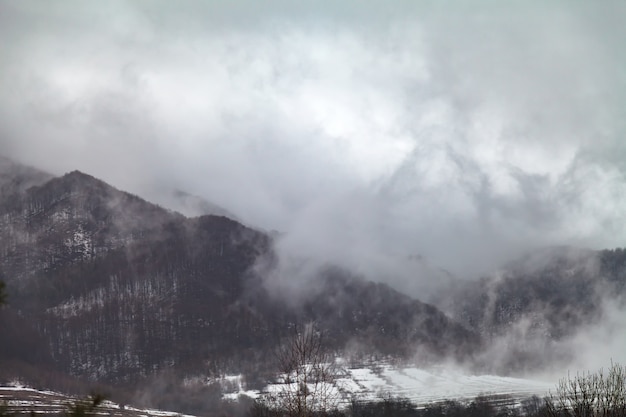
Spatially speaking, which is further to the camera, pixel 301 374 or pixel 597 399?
pixel 597 399

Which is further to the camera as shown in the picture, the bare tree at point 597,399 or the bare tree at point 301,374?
the bare tree at point 597,399

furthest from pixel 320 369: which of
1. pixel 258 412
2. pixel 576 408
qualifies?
pixel 258 412

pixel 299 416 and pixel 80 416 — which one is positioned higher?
pixel 80 416

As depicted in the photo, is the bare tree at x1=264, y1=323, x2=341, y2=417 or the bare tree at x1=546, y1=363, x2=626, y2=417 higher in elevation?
the bare tree at x1=264, y1=323, x2=341, y2=417

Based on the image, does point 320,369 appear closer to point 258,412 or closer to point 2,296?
point 2,296

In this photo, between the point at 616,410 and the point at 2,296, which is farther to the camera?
the point at 616,410

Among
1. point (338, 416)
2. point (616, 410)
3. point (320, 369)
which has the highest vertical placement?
point (320, 369)

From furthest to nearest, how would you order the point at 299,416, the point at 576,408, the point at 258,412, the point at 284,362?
the point at 258,412 → the point at 576,408 → the point at 284,362 → the point at 299,416

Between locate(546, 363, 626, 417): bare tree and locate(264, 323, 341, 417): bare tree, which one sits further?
locate(546, 363, 626, 417): bare tree

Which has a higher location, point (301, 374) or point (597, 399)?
point (301, 374)

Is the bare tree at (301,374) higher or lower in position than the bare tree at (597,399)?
higher

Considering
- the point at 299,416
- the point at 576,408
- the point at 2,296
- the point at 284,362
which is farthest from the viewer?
the point at 576,408
